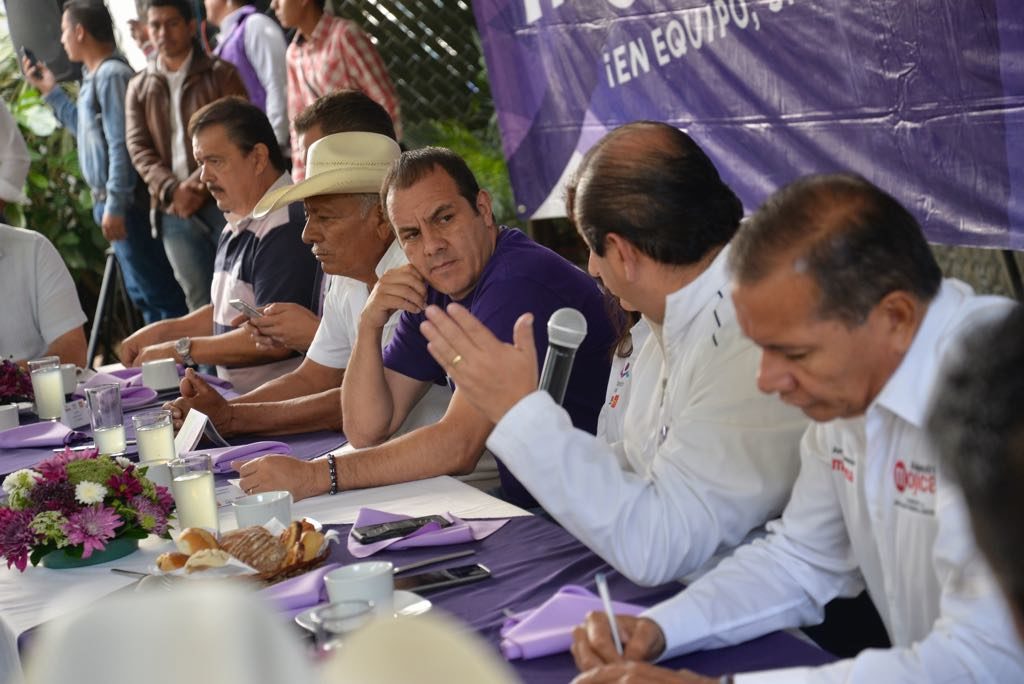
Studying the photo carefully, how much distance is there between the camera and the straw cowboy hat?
318 centimetres

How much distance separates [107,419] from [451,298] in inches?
32.2

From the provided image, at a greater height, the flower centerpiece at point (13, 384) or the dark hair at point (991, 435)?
the dark hair at point (991, 435)

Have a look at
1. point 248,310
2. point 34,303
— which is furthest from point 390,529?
point 34,303

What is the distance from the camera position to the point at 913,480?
1.38m

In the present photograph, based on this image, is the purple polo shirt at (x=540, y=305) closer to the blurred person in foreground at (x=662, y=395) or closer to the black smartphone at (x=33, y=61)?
the blurred person in foreground at (x=662, y=395)

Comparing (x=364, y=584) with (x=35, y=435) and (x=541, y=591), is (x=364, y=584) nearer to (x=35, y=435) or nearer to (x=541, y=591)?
(x=541, y=591)

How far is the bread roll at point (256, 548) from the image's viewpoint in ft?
5.85

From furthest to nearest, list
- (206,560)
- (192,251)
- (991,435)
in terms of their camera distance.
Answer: (192,251), (206,560), (991,435)

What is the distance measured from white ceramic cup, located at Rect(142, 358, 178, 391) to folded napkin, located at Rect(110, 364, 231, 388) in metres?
0.07

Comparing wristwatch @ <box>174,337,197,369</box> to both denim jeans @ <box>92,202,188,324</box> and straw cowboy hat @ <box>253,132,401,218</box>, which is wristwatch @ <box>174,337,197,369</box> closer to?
straw cowboy hat @ <box>253,132,401,218</box>

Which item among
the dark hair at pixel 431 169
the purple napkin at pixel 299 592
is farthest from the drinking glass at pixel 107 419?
the purple napkin at pixel 299 592

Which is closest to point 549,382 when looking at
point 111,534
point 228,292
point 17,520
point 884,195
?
point 884,195

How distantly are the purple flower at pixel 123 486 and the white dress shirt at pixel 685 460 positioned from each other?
0.69 metres

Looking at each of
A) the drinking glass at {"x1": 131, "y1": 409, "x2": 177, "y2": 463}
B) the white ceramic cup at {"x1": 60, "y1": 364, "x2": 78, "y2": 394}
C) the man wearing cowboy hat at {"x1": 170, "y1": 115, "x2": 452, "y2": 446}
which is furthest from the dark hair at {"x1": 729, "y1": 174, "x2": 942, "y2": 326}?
the white ceramic cup at {"x1": 60, "y1": 364, "x2": 78, "y2": 394}
